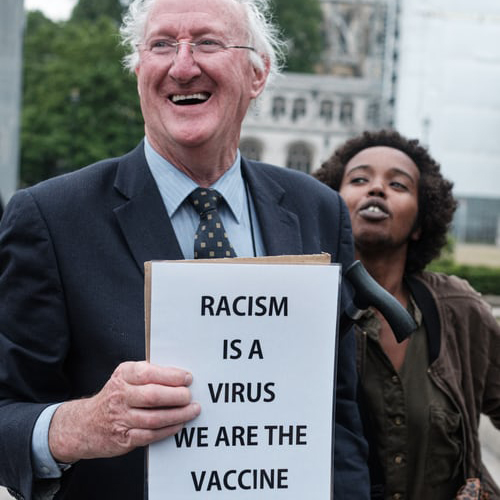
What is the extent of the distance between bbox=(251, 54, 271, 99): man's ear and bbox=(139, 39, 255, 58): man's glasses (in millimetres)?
183

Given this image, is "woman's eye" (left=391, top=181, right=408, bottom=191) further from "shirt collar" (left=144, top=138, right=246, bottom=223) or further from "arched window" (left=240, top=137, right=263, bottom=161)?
"arched window" (left=240, top=137, right=263, bottom=161)

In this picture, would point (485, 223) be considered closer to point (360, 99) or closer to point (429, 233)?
point (360, 99)

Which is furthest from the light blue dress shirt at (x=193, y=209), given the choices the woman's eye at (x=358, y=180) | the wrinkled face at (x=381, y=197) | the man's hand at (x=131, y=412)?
the woman's eye at (x=358, y=180)

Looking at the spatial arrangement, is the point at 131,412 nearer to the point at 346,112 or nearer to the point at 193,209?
the point at 193,209

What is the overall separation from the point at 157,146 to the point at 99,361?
1.83ft

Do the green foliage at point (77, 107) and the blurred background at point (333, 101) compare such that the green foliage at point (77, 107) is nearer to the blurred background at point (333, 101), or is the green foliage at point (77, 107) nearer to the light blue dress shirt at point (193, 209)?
the blurred background at point (333, 101)

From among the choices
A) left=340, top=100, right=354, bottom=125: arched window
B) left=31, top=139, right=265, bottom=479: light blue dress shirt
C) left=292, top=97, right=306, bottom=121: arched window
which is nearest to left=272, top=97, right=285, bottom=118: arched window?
left=292, top=97, right=306, bottom=121: arched window

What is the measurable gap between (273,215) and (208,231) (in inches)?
10.0

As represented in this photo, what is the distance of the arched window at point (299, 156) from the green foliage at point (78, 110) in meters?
24.8

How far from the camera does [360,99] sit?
5762 cm

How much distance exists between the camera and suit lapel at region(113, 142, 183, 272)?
1.84m

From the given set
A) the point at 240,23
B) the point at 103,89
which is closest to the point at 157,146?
the point at 240,23

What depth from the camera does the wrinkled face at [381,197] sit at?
2869mm

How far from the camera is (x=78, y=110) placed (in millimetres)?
32219
